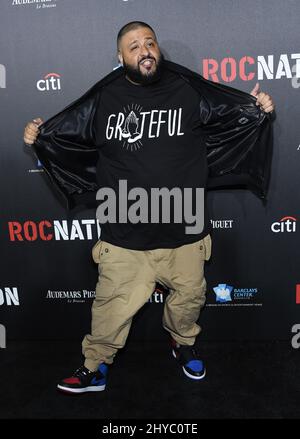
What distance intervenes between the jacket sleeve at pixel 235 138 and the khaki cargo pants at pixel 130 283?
33cm

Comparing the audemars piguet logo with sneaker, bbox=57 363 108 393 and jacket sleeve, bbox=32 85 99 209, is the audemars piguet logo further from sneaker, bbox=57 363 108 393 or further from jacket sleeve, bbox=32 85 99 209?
sneaker, bbox=57 363 108 393

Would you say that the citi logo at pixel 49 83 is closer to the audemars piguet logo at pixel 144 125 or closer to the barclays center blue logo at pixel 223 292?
the audemars piguet logo at pixel 144 125

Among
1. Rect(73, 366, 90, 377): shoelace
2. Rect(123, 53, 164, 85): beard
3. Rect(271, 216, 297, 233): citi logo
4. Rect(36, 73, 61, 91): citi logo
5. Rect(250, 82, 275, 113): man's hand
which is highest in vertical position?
Rect(36, 73, 61, 91): citi logo

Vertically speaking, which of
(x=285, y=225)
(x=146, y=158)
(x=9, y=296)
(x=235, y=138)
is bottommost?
(x=9, y=296)

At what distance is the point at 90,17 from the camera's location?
6.41 ft

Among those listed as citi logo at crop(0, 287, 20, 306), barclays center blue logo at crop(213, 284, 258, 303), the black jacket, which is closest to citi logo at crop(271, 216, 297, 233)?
the black jacket

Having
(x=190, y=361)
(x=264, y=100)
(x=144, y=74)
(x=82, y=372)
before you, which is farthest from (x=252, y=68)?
(x=82, y=372)

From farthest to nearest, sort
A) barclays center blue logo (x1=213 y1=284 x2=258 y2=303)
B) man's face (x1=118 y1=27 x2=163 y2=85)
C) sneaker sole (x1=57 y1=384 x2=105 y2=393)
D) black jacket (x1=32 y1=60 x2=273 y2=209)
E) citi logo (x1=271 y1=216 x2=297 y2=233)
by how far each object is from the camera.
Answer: barclays center blue logo (x1=213 y1=284 x2=258 y2=303), citi logo (x1=271 y1=216 x2=297 y2=233), sneaker sole (x1=57 y1=384 x2=105 y2=393), black jacket (x1=32 y1=60 x2=273 y2=209), man's face (x1=118 y1=27 x2=163 y2=85)

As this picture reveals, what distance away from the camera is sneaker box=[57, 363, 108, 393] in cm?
196

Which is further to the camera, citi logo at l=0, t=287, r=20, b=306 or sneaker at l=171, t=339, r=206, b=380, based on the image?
citi logo at l=0, t=287, r=20, b=306

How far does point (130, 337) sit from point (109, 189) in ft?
2.97

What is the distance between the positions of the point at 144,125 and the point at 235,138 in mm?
441

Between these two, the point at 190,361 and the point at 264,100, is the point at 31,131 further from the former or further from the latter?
the point at 190,361

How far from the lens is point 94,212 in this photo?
2197 millimetres
